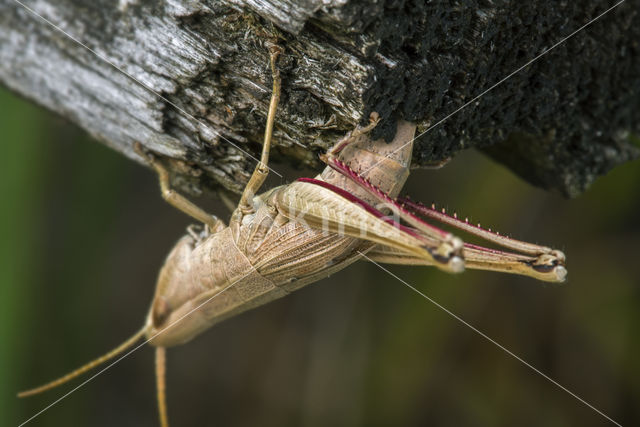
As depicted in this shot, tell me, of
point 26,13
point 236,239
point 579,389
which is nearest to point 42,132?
point 26,13

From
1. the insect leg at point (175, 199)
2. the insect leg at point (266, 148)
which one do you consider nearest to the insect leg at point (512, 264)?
the insect leg at point (266, 148)

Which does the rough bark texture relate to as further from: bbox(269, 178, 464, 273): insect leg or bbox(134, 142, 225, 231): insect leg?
bbox(269, 178, 464, 273): insect leg

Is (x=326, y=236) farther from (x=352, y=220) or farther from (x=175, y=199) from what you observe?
(x=175, y=199)

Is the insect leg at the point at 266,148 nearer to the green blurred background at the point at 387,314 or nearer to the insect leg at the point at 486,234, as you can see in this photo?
the insect leg at the point at 486,234

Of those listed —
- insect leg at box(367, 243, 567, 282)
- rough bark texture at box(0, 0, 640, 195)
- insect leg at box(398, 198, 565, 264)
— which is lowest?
insect leg at box(367, 243, 567, 282)

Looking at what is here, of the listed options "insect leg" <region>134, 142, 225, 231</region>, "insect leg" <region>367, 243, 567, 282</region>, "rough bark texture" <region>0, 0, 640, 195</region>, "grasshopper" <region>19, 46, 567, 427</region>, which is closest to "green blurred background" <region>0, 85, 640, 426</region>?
"rough bark texture" <region>0, 0, 640, 195</region>

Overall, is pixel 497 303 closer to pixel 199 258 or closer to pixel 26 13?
pixel 199 258

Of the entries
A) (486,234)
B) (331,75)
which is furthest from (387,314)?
(331,75)
